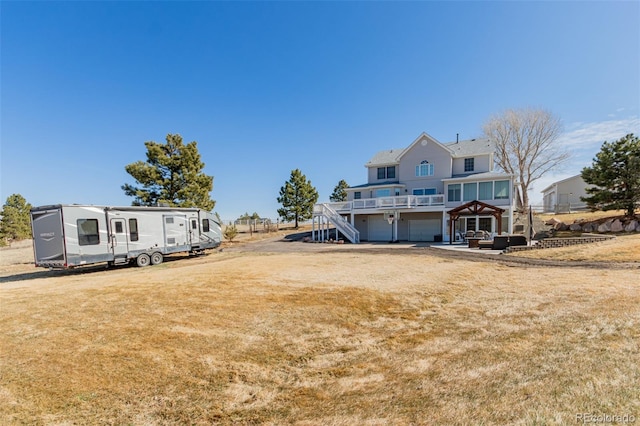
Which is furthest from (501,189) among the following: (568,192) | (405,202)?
(568,192)

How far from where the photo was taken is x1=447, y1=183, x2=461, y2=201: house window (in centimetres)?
2453

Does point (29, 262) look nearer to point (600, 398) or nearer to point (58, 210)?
point (58, 210)

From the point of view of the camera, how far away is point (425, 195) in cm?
2588

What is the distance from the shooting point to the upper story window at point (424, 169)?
26.8m

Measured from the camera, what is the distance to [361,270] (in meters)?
10.7

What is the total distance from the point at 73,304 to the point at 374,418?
745cm

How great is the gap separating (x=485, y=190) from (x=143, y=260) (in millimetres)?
25663

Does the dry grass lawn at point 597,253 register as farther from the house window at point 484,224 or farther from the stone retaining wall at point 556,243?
the house window at point 484,224

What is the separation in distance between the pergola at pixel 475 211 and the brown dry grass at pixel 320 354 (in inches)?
512

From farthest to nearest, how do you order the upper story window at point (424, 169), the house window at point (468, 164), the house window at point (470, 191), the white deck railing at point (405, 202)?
the upper story window at point (424, 169) → the house window at point (468, 164) → the white deck railing at point (405, 202) → the house window at point (470, 191)

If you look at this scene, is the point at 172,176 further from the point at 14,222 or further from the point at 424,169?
the point at 14,222

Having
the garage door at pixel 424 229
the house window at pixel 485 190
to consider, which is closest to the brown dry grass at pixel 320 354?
the house window at pixel 485 190

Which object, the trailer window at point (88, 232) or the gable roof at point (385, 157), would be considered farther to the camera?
the gable roof at point (385, 157)

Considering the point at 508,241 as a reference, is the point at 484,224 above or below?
above
